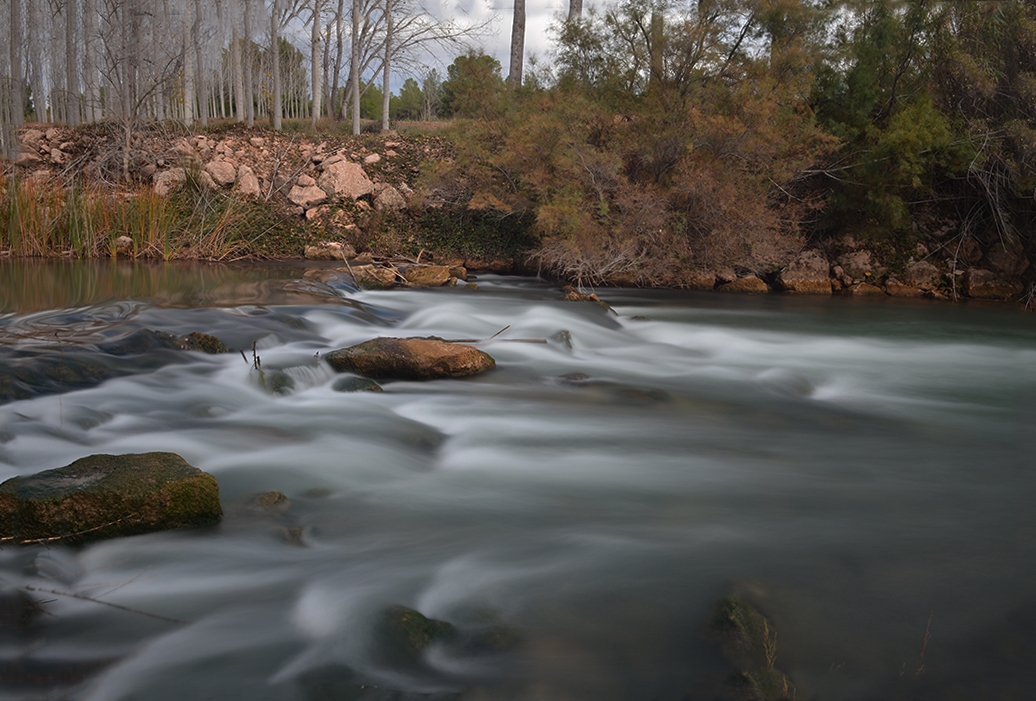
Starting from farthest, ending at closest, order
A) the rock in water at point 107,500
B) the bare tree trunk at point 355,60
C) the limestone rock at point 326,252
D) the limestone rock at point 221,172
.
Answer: the bare tree trunk at point 355,60 → the limestone rock at point 221,172 → the limestone rock at point 326,252 → the rock in water at point 107,500

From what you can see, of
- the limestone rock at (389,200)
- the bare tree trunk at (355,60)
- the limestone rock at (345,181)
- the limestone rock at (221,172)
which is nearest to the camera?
the limestone rock at (221,172)

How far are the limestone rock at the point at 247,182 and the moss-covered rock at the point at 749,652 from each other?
1533 centimetres

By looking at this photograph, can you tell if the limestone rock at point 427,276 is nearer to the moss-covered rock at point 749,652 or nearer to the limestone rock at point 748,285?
the limestone rock at point 748,285

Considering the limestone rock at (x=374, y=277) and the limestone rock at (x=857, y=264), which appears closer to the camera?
the limestone rock at (x=374, y=277)

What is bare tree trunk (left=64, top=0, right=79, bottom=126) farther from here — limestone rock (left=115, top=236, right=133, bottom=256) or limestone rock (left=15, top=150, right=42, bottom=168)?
limestone rock (left=115, top=236, right=133, bottom=256)

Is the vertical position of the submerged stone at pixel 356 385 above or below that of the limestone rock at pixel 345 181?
below

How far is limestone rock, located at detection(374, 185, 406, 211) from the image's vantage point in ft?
55.5

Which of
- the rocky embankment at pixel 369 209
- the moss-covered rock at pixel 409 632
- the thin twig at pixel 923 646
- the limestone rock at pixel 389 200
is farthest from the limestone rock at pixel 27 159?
the thin twig at pixel 923 646

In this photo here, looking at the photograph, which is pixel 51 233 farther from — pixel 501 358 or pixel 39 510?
pixel 39 510

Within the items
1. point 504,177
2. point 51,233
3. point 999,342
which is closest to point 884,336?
point 999,342

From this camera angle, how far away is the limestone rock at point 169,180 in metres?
15.4

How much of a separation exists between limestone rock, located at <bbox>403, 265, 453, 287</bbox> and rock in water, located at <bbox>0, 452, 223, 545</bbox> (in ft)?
30.1

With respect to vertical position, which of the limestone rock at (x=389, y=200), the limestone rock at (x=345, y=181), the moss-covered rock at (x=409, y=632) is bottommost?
the moss-covered rock at (x=409, y=632)

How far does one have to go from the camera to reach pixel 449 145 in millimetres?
19875
